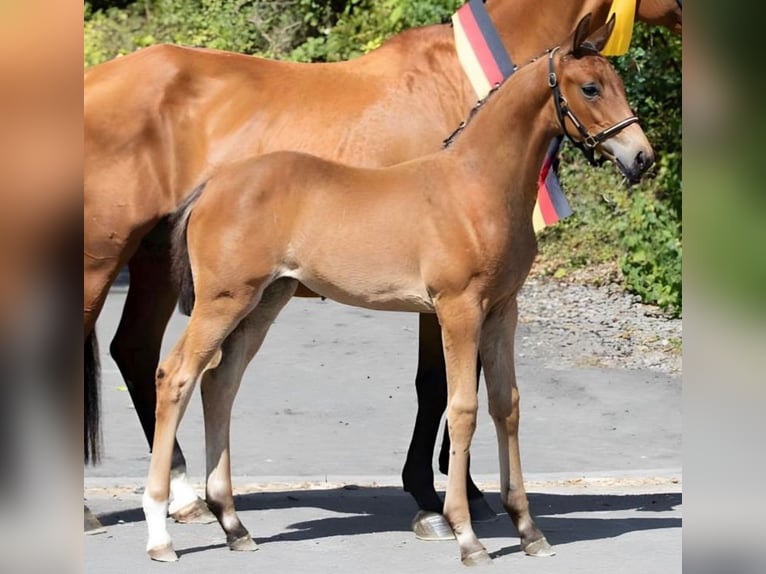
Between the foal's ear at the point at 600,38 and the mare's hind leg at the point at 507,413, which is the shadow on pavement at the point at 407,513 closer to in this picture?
the mare's hind leg at the point at 507,413

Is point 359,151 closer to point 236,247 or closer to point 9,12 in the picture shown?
point 236,247

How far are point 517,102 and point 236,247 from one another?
4.18ft

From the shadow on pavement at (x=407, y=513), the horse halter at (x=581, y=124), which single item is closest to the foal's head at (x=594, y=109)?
the horse halter at (x=581, y=124)

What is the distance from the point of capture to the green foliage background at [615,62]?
11352 mm

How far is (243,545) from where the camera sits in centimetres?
538

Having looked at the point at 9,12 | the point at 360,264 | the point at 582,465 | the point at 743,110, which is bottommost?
the point at 582,465

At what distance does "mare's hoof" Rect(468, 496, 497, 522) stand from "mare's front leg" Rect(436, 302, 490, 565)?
85 cm

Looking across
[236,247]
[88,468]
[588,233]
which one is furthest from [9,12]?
[588,233]

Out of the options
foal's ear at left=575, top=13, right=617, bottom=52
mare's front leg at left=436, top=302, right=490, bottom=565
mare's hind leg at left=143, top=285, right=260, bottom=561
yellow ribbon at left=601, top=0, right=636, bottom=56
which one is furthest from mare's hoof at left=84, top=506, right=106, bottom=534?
yellow ribbon at left=601, top=0, right=636, bottom=56

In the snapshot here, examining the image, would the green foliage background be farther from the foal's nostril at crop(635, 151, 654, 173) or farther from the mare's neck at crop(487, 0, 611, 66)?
the foal's nostril at crop(635, 151, 654, 173)

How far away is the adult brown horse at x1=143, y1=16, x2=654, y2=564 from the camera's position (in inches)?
196

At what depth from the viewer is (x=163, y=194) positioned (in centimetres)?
597

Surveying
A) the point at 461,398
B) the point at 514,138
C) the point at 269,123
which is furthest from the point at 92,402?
the point at 514,138


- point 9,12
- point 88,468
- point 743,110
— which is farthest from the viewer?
point 88,468
